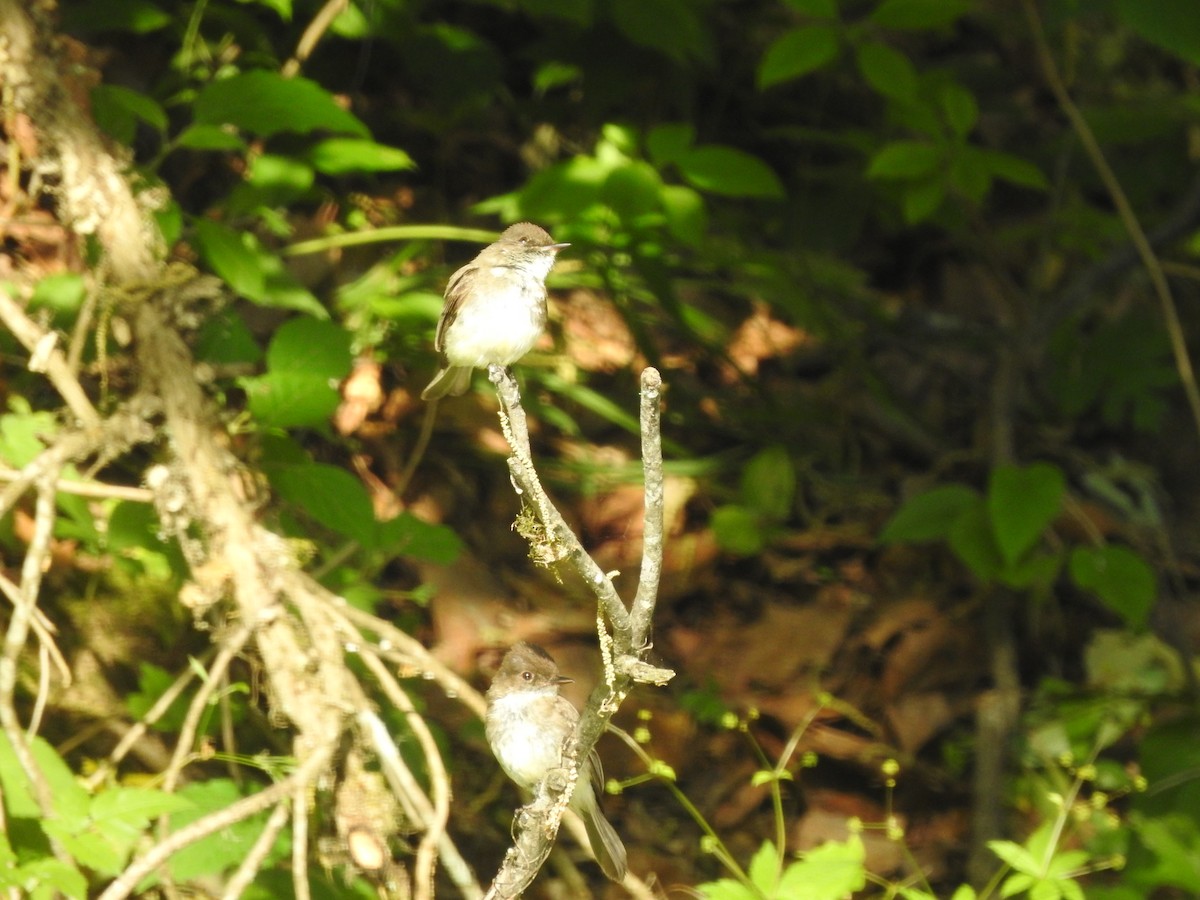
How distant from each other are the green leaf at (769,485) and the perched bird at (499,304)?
10.0 ft

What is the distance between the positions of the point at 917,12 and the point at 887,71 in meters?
0.19

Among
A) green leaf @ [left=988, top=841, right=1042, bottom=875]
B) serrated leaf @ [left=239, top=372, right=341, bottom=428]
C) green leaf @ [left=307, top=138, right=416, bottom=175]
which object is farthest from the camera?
green leaf @ [left=307, top=138, right=416, bottom=175]

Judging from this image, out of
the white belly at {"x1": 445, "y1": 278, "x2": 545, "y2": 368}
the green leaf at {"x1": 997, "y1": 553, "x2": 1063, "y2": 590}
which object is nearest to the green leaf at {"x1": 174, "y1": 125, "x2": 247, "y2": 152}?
the white belly at {"x1": 445, "y1": 278, "x2": 545, "y2": 368}

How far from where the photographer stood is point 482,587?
5266mm

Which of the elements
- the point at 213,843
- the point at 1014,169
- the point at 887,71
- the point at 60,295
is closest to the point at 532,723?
the point at 213,843

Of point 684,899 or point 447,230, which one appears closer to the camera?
point 447,230

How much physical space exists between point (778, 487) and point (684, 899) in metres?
1.69

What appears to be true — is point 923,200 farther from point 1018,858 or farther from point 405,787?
point 405,787

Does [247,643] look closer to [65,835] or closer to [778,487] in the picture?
[65,835]

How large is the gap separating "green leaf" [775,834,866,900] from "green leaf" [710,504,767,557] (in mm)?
2436

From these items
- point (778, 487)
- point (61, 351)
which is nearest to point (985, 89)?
point (778, 487)

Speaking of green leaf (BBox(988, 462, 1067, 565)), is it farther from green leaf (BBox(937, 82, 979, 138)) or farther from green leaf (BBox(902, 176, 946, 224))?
green leaf (BBox(937, 82, 979, 138))

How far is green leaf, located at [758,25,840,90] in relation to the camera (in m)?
4.28

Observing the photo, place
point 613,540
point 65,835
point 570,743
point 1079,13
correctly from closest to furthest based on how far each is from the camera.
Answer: point 570,743, point 65,835, point 1079,13, point 613,540
